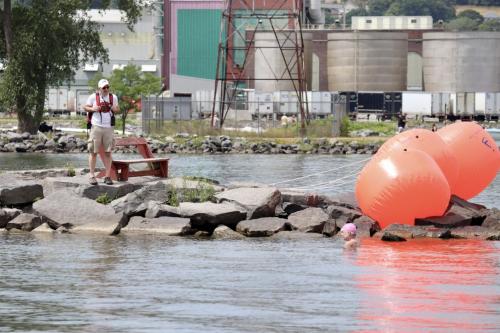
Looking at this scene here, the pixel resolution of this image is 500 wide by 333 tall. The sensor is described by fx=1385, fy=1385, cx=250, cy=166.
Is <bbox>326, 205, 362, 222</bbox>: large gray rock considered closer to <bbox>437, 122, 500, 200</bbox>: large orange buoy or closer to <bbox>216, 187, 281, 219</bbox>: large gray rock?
<bbox>216, 187, 281, 219</bbox>: large gray rock

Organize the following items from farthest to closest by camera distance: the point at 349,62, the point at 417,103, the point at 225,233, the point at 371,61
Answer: the point at 349,62 → the point at 371,61 → the point at 417,103 → the point at 225,233

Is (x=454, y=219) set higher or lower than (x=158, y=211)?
lower

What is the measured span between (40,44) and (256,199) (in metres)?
41.1

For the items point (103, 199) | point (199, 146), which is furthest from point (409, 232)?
point (199, 146)

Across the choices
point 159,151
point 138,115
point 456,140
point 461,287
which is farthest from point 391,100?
point 461,287

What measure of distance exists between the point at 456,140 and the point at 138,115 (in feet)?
317

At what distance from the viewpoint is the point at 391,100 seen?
116938mm

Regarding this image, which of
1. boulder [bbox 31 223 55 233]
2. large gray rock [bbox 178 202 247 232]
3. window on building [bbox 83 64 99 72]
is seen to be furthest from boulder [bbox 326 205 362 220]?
window on building [bbox 83 64 99 72]

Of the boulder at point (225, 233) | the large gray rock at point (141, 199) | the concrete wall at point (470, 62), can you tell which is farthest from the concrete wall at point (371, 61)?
the boulder at point (225, 233)

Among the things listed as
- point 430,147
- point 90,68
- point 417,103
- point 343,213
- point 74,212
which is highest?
point 90,68

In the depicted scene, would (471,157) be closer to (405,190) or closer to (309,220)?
(405,190)

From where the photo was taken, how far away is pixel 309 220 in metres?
23.9

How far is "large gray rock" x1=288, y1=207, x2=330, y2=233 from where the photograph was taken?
2362cm

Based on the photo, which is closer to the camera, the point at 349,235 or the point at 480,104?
the point at 349,235
